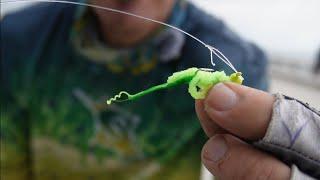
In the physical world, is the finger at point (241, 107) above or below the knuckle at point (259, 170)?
above

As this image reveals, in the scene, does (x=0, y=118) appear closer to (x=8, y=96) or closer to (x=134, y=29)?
(x=8, y=96)

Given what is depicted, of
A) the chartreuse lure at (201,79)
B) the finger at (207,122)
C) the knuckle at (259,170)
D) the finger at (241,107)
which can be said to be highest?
the chartreuse lure at (201,79)
